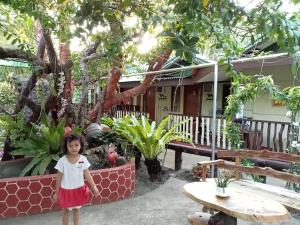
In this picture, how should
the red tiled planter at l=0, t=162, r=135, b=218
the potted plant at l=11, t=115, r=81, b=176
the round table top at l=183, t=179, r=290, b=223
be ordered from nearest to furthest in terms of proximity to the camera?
the round table top at l=183, t=179, r=290, b=223, the red tiled planter at l=0, t=162, r=135, b=218, the potted plant at l=11, t=115, r=81, b=176

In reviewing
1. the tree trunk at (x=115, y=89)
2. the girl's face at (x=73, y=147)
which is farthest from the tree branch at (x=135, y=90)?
the girl's face at (x=73, y=147)

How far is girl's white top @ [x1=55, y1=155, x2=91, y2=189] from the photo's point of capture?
3900mm

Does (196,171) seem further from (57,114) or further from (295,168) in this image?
(57,114)

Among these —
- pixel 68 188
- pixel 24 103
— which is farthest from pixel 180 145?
pixel 68 188

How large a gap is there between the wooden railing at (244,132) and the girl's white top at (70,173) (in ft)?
12.2

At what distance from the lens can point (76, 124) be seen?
22.5 feet

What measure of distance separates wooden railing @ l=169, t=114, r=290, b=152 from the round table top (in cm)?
318

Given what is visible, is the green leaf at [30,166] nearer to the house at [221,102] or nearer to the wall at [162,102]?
the house at [221,102]

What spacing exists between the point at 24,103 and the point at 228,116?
4.02 m

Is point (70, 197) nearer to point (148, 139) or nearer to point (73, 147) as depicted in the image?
point (73, 147)

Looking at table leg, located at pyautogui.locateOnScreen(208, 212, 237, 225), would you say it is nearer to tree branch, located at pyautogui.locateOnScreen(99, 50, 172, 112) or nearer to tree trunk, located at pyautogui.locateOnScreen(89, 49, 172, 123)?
tree trunk, located at pyautogui.locateOnScreen(89, 49, 172, 123)

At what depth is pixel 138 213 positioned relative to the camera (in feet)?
16.6

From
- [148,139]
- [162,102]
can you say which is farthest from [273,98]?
[162,102]

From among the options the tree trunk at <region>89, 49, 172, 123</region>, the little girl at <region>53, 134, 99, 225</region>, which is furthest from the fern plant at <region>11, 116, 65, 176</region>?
the tree trunk at <region>89, 49, 172, 123</region>
